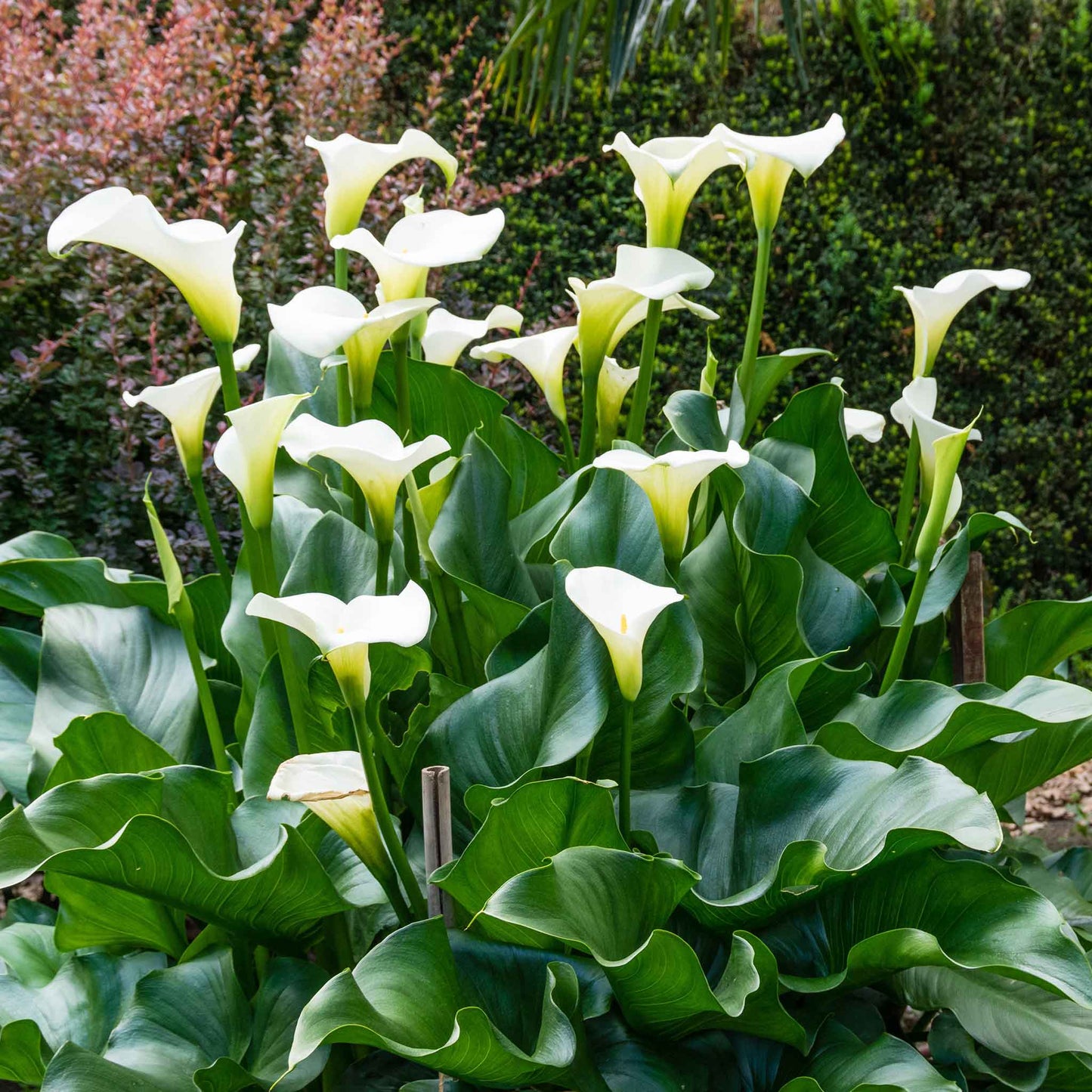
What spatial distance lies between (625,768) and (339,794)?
0.28m

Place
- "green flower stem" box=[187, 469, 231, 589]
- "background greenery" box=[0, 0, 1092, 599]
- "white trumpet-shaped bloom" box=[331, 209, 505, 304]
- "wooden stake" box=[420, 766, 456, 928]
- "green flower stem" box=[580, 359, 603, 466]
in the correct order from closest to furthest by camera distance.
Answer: "wooden stake" box=[420, 766, 456, 928] < "white trumpet-shaped bloom" box=[331, 209, 505, 304] < "green flower stem" box=[187, 469, 231, 589] < "green flower stem" box=[580, 359, 603, 466] < "background greenery" box=[0, 0, 1092, 599]

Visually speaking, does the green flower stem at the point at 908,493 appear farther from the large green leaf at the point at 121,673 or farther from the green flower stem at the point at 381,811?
the large green leaf at the point at 121,673

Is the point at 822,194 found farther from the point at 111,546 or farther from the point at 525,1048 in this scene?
the point at 525,1048

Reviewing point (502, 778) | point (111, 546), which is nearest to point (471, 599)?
point (502, 778)

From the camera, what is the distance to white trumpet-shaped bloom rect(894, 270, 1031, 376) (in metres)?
1.25

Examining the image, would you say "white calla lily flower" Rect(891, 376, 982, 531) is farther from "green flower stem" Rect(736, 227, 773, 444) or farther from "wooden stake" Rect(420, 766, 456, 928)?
"wooden stake" Rect(420, 766, 456, 928)

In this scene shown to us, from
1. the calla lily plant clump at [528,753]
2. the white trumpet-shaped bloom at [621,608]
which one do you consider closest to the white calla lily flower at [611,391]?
the calla lily plant clump at [528,753]

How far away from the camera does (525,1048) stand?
3.23ft

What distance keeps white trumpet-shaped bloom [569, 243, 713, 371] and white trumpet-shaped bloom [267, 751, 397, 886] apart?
540mm

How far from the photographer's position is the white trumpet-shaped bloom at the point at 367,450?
96cm

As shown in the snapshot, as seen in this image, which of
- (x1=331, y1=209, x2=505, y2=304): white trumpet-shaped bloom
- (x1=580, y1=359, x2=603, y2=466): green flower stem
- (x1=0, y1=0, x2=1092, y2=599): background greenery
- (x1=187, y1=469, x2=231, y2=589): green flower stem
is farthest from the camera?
(x1=0, y1=0, x2=1092, y2=599): background greenery

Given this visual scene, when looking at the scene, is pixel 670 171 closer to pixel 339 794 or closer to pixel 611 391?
pixel 611 391

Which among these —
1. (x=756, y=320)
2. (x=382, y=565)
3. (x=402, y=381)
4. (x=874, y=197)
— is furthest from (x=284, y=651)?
(x=874, y=197)

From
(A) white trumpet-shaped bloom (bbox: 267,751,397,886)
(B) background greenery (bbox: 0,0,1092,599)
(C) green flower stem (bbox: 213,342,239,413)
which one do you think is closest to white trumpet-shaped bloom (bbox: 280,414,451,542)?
(C) green flower stem (bbox: 213,342,239,413)
